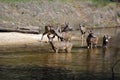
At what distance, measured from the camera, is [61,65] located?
24.9 m

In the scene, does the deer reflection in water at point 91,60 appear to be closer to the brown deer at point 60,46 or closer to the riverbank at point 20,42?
the brown deer at point 60,46

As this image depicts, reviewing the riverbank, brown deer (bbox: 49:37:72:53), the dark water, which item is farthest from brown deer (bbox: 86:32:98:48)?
the riverbank

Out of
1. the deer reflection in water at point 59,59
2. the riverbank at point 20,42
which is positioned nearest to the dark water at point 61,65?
the deer reflection in water at point 59,59

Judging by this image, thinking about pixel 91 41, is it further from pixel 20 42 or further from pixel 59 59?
pixel 59 59

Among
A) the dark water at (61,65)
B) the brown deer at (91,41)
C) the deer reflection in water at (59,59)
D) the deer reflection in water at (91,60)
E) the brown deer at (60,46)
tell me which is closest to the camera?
the dark water at (61,65)

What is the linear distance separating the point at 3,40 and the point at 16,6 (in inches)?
471

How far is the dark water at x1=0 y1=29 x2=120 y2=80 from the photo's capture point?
21.8 metres

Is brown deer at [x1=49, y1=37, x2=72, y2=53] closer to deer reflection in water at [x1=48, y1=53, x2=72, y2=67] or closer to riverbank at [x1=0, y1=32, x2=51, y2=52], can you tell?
deer reflection in water at [x1=48, y1=53, x2=72, y2=67]

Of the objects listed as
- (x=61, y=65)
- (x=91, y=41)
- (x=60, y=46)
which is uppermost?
(x=91, y=41)

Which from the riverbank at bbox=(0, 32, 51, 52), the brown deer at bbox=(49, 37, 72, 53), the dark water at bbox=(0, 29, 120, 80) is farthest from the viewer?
the riverbank at bbox=(0, 32, 51, 52)

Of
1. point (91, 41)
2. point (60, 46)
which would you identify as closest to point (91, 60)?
point (60, 46)

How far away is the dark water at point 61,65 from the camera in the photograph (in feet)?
71.5

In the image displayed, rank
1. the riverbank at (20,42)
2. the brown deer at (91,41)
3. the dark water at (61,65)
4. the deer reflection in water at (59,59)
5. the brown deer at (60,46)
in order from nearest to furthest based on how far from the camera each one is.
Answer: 1. the dark water at (61,65)
2. the deer reflection in water at (59,59)
3. the brown deer at (60,46)
4. the riverbank at (20,42)
5. the brown deer at (91,41)

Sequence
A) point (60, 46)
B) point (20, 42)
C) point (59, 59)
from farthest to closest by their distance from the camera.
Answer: point (20, 42) < point (60, 46) < point (59, 59)
